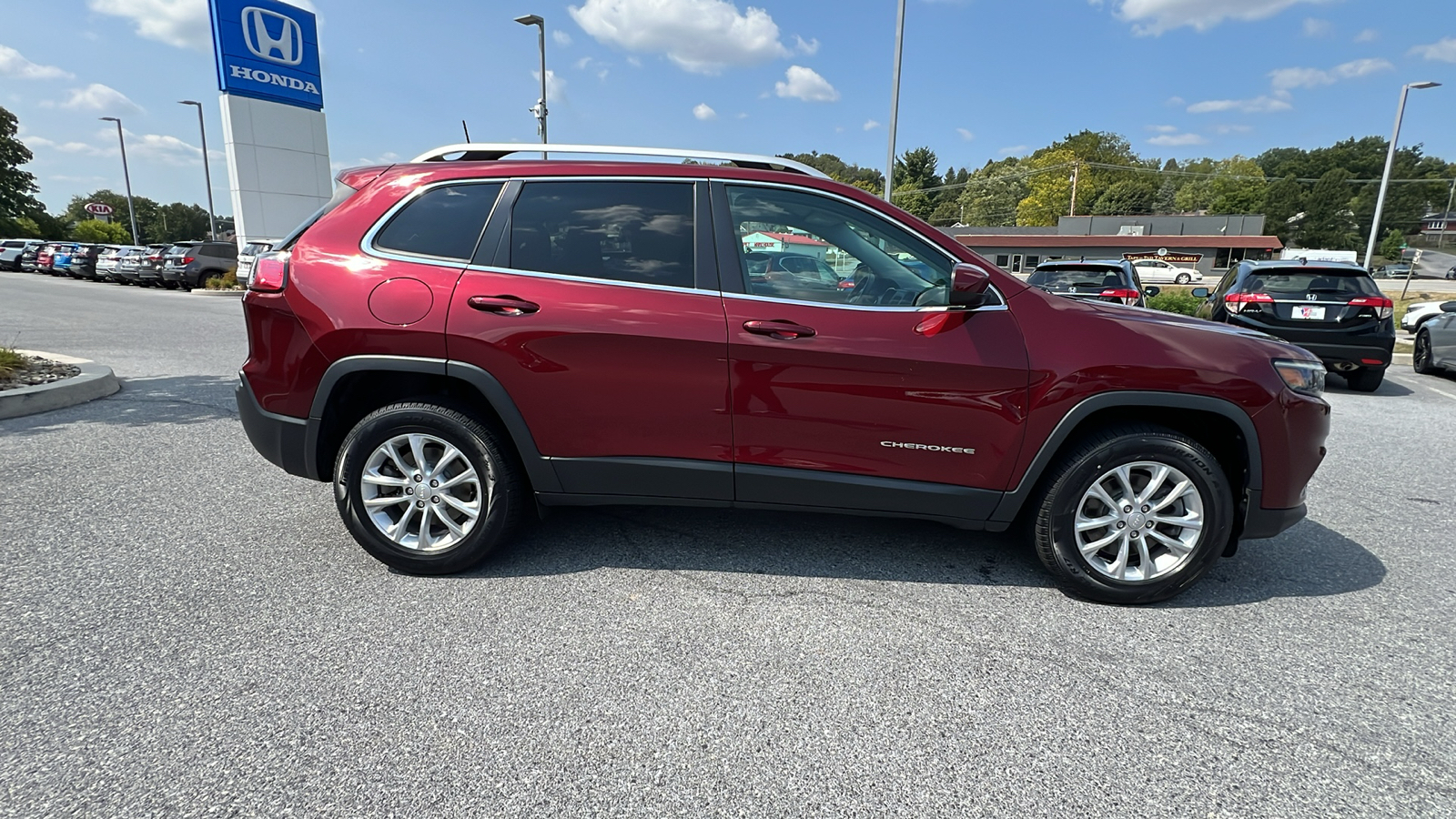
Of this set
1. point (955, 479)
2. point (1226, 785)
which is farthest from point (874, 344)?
point (1226, 785)

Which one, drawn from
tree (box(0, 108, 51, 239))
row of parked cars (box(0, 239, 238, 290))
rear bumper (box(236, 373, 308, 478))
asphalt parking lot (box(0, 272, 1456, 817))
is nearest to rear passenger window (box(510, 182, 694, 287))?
rear bumper (box(236, 373, 308, 478))

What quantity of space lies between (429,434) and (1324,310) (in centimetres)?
979

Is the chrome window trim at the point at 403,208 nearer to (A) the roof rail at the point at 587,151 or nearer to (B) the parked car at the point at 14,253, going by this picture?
(A) the roof rail at the point at 587,151

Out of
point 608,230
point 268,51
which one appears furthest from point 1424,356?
point 268,51

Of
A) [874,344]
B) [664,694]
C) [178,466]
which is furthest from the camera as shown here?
[178,466]

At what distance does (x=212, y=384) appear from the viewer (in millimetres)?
7047

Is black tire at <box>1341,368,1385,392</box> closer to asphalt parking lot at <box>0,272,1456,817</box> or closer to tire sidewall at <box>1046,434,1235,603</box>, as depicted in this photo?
asphalt parking lot at <box>0,272,1456,817</box>

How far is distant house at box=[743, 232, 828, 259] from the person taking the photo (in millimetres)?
3164

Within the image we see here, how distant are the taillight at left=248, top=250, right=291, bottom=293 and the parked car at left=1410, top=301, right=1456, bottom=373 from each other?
13.4 meters

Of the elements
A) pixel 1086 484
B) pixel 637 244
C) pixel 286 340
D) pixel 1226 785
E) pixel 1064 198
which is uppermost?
pixel 1064 198

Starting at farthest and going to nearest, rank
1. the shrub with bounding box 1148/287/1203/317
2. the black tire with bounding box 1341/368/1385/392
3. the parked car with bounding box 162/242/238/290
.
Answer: the parked car with bounding box 162/242/238/290 → the shrub with bounding box 1148/287/1203/317 → the black tire with bounding box 1341/368/1385/392

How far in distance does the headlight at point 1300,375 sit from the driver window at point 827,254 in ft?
4.84

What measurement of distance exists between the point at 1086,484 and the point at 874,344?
3.64ft

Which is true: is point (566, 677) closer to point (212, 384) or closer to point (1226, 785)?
point (1226, 785)
